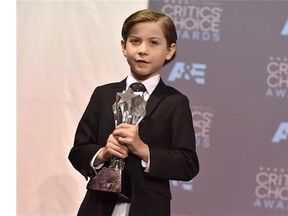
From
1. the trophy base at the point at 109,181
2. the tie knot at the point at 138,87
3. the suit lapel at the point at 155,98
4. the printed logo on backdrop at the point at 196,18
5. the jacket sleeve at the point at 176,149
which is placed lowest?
the trophy base at the point at 109,181

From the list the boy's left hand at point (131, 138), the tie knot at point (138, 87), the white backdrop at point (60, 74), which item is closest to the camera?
the boy's left hand at point (131, 138)

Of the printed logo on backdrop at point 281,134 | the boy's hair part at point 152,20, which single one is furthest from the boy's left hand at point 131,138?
the printed logo on backdrop at point 281,134

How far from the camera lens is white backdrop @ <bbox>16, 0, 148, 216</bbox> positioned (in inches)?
76.2

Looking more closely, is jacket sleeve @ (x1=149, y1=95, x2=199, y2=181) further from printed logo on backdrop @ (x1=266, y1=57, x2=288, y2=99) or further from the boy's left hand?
printed logo on backdrop @ (x1=266, y1=57, x2=288, y2=99)

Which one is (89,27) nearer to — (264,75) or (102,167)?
(264,75)

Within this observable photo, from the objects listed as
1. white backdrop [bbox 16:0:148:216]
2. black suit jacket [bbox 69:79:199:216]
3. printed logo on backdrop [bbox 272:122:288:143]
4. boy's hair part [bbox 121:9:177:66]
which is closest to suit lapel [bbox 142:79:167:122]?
black suit jacket [bbox 69:79:199:216]

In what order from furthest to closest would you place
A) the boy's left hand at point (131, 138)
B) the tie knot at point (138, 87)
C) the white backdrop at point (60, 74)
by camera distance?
the white backdrop at point (60, 74)
the tie knot at point (138, 87)
the boy's left hand at point (131, 138)

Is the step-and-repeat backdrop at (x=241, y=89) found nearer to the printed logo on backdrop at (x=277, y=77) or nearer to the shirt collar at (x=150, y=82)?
the printed logo on backdrop at (x=277, y=77)

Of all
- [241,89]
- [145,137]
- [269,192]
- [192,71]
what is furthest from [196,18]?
[145,137]

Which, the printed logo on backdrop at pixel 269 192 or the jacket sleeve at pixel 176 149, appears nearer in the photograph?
the jacket sleeve at pixel 176 149

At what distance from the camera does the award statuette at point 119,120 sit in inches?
43.6

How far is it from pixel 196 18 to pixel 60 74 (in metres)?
0.53

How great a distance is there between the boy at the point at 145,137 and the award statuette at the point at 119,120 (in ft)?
0.09
